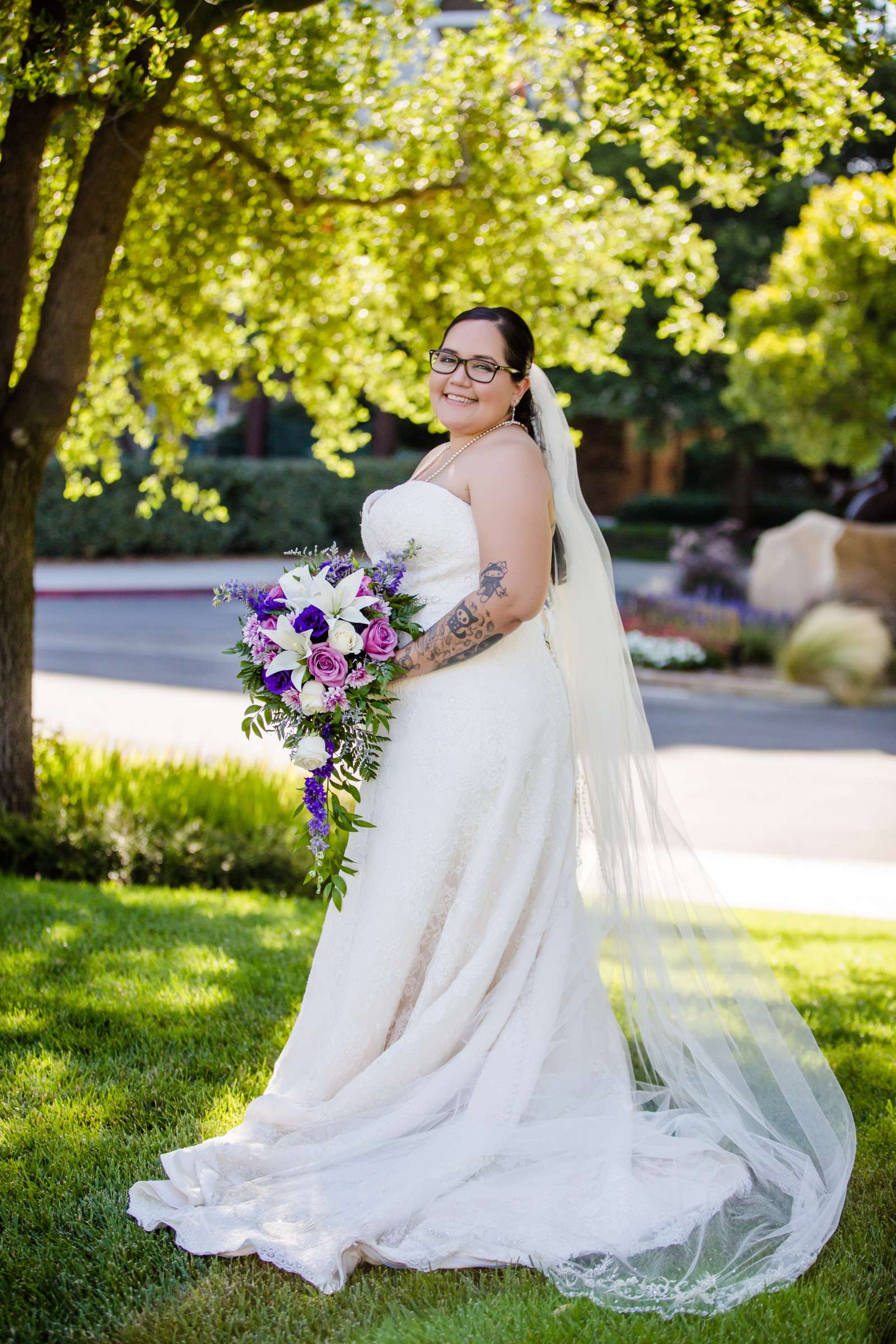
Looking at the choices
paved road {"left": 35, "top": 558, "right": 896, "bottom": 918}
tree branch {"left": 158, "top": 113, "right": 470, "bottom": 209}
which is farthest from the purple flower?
paved road {"left": 35, "top": 558, "right": 896, "bottom": 918}

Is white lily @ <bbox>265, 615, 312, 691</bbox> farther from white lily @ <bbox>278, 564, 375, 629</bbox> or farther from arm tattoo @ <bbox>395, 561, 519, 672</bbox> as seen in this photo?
arm tattoo @ <bbox>395, 561, 519, 672</bbox>

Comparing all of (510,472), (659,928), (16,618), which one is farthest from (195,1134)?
(16,618)

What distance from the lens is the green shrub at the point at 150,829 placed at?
6.42 meters

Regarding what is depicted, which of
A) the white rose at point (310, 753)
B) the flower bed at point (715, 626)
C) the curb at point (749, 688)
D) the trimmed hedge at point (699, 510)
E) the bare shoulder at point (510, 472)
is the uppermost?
the trimmed hedge at point (699, 510)

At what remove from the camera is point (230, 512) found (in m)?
25.5

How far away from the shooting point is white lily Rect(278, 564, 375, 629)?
319cm

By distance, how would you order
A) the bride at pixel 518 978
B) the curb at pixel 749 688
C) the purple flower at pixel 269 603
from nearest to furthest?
1. the bride at pixel 518 978
2. the purple flower at pixel 269 603
3. the curb at pixel 749 688

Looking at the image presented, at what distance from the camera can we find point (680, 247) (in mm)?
6992

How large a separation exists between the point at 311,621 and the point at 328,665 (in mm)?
131

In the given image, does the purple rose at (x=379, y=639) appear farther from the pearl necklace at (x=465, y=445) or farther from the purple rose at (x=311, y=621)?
the pearl necklace at (x=465, y=445)

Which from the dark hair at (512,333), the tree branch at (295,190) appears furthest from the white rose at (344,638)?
the tree branch at (295,190)

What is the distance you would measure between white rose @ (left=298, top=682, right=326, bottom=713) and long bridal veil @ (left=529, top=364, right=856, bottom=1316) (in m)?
0.81

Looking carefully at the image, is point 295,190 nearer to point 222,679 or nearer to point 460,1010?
point 460,1010

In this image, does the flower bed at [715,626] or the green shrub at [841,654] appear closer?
the green shrub at [841,654]
